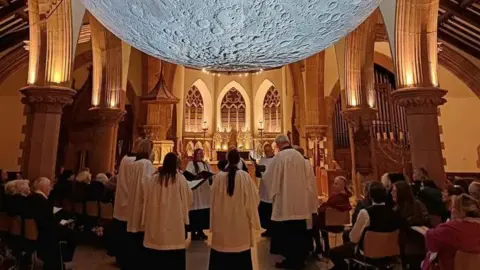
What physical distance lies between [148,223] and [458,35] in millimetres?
11875

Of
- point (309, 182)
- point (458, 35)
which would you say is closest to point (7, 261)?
point (309, 182)

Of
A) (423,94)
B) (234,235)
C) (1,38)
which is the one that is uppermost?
(1,38)

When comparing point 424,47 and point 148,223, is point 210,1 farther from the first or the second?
point 424,47

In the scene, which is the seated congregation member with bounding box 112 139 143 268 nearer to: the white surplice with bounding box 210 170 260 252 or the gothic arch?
the white surplice with bounding box 210 170 260 252

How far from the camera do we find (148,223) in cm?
330

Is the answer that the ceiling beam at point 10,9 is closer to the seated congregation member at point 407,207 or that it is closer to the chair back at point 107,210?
the chair back at point 107,210

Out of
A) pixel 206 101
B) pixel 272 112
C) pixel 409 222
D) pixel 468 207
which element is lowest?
pixel 409 222

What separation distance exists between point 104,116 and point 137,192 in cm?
584

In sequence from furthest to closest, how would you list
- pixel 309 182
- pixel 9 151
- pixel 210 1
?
pixel 9 151
pixel 309 182
pixel 210 1

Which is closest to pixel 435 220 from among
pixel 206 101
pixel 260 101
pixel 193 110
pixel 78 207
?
pixel 78 207

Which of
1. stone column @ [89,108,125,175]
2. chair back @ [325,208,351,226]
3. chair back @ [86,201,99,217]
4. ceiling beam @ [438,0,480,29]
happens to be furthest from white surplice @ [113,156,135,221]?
ceiling beam @ [438,0,480,29]

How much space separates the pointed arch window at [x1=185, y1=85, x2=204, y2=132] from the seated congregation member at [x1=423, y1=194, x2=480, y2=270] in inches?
607

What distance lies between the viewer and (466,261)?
2.24 meters

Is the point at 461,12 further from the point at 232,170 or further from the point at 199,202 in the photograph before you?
the point at 232,170
